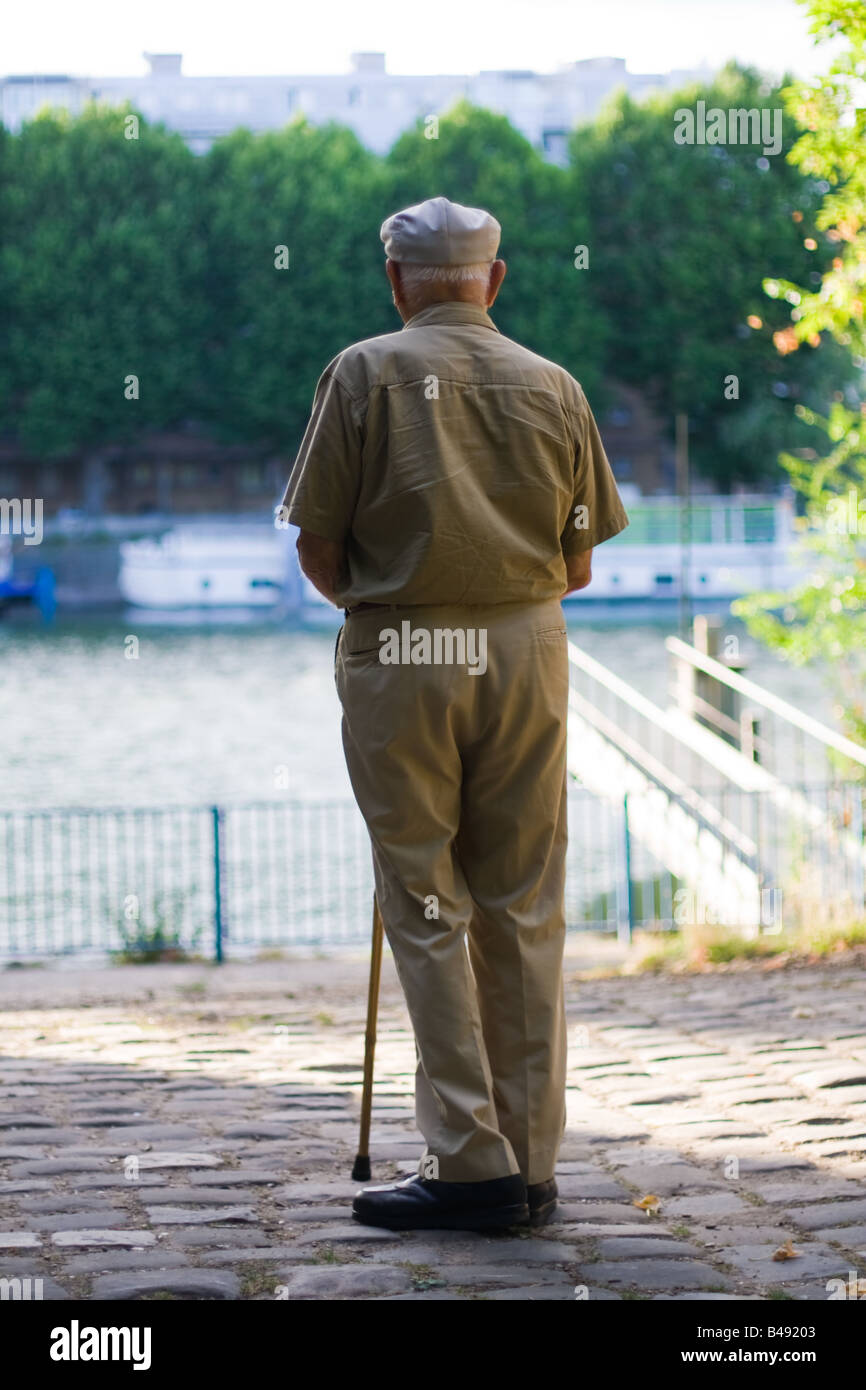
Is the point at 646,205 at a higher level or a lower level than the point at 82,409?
higher

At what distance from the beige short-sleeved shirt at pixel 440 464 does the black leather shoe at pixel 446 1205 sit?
3.61ft

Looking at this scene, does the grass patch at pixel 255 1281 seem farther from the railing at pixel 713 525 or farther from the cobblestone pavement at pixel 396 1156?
the railing at pixel 713 525

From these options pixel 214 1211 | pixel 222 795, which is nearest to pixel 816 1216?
pixel 214 1211

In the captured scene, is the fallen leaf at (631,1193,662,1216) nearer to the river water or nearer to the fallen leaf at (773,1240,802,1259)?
the fallen leaf at (773,1240,802,1259)

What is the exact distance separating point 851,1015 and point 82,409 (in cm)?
5578

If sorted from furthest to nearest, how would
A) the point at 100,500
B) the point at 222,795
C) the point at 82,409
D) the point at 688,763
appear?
the point at 100,500
the point at 82,409
the point at 222,795
the point at 688,763

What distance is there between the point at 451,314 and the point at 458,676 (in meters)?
0.71

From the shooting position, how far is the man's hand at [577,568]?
355 cm

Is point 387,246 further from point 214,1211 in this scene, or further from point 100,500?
point 100,500

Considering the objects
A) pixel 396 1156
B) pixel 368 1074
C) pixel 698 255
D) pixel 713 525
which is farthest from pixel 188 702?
pixel 368 1074

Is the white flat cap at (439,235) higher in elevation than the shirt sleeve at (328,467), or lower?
higher

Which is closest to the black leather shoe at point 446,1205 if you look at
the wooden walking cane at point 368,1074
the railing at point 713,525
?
the wooden walking cane at point 368,1074

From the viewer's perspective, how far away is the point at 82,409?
5844cm

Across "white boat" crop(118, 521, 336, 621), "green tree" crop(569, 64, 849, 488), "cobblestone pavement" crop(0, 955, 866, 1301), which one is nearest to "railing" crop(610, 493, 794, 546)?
"green tree" crop(569, 64, 849, 488)
